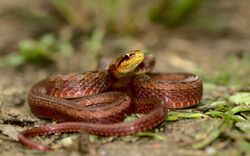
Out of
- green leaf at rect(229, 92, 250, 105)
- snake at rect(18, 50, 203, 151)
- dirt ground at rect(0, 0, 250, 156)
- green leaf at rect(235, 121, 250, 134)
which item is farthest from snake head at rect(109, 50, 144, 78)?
green leaf at rect(235, 121, 250, 134)

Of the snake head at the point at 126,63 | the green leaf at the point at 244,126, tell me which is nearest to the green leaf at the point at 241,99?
the green leaf at the point at 244,126

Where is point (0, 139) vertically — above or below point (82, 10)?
below

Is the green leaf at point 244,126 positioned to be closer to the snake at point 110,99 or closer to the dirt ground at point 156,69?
the dirt ground at point 156,69

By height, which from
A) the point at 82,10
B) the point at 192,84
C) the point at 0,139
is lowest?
the point at 0,139

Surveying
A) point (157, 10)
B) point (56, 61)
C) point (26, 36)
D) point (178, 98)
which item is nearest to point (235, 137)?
point (178, 98)

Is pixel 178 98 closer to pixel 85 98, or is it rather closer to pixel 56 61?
pixel 85 98
